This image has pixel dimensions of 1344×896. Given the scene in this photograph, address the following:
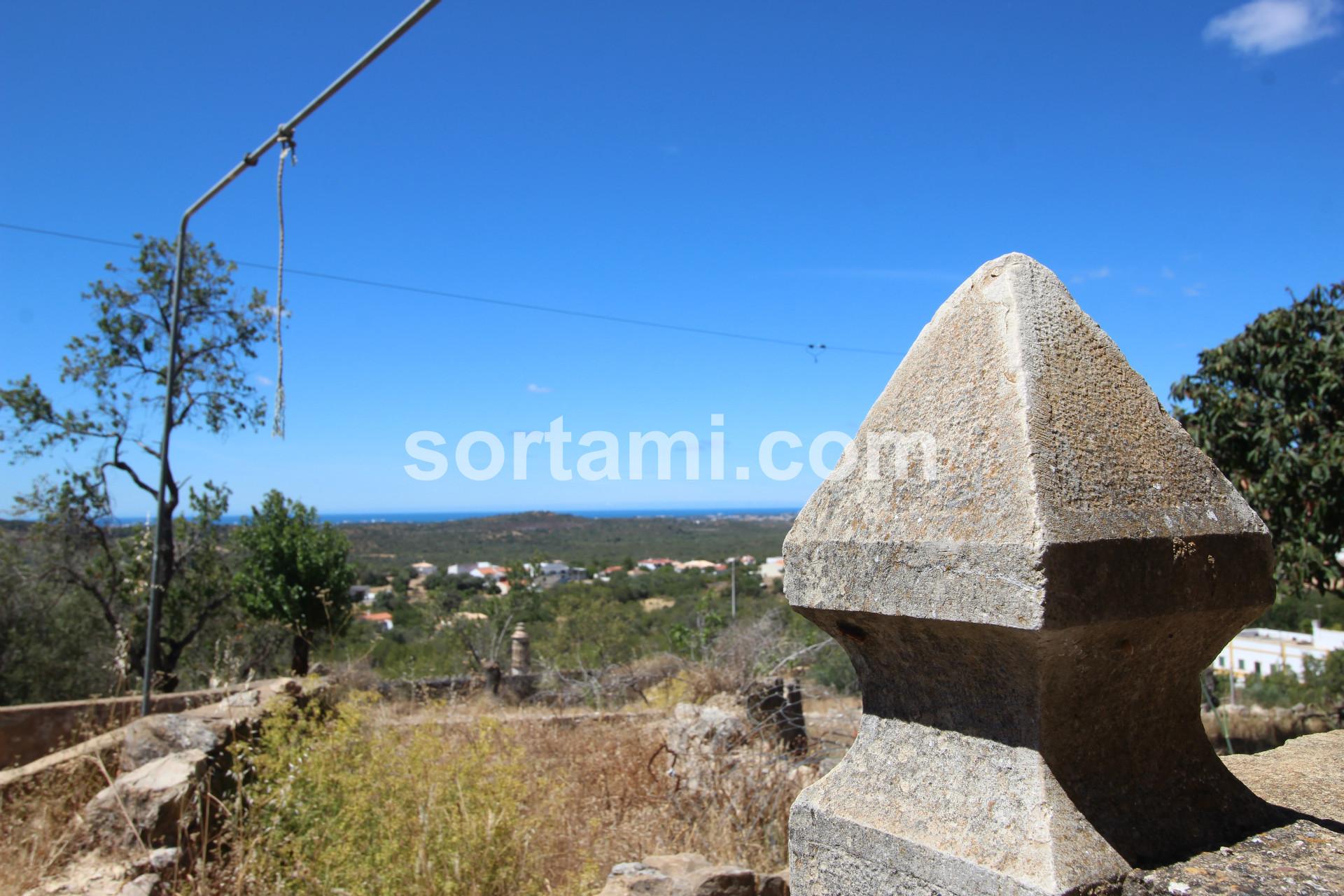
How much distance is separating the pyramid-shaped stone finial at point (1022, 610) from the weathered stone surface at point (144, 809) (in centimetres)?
426

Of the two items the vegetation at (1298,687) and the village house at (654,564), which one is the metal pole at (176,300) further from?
the village house at (654,564)

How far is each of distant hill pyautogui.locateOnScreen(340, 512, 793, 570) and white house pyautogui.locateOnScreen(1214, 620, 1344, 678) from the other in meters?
15.3

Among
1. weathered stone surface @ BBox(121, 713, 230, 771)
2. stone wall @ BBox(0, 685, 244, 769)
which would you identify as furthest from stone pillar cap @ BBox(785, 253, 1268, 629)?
stone wall @ BBox(0, 685, 244, 769)

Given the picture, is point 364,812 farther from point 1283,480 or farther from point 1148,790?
point 1283,480

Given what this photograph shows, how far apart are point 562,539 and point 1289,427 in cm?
4373

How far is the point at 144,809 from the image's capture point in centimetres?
448

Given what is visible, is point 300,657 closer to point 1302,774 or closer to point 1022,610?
point 1302,774

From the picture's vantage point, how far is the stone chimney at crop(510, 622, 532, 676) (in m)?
14.7

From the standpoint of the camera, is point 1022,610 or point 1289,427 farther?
point 1289,427

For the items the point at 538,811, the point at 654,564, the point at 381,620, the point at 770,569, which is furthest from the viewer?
the point at 654,564

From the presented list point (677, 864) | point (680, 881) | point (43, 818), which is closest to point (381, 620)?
point (43, 818)

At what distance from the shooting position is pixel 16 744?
722cm

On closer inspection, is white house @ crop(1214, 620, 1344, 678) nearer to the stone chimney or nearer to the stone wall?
the stone chimney

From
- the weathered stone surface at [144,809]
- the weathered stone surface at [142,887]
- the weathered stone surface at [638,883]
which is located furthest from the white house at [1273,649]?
the weathered stone surface at [142,887]
